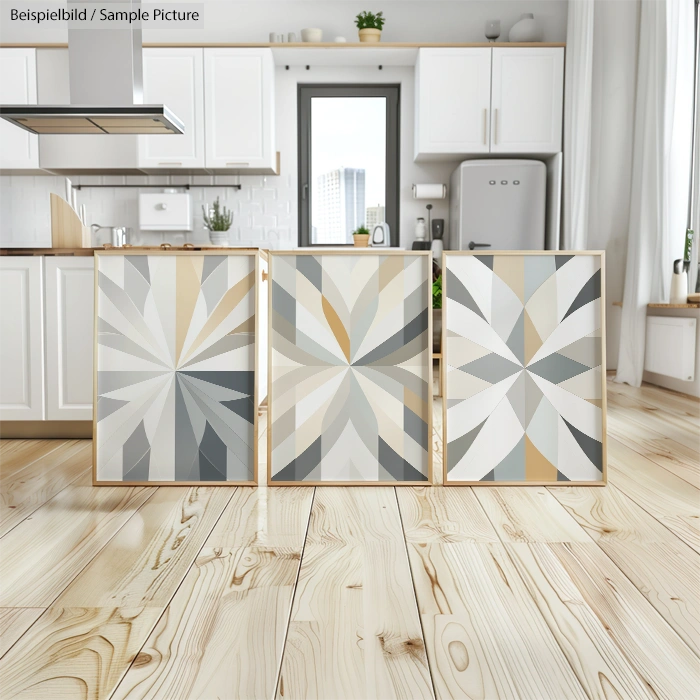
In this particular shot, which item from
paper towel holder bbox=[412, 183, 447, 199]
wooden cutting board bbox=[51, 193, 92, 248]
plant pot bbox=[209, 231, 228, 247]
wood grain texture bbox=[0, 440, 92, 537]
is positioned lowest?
wood grain texture bbox=[0, 440, 92, 537]

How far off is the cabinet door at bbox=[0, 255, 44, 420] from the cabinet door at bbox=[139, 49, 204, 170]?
2.09 metres

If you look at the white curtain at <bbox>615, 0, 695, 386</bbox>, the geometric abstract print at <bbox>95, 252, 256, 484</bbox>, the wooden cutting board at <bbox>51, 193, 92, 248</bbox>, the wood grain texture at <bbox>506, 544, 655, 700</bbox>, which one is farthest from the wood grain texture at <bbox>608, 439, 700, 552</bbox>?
the wooden cutting board at <bbox>51, 193, 92, 248</bbox>

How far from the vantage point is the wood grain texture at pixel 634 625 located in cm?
103

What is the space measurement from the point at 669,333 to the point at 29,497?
11.9ft

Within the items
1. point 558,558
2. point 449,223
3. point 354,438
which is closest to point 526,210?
point 449,223

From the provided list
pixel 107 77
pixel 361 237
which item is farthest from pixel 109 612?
pixel 361 237

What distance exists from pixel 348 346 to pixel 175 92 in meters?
3.25

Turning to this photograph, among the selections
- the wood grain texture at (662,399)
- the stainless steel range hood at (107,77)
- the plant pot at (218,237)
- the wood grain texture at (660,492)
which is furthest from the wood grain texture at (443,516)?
the plant pot at (218,237)

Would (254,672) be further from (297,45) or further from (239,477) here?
(297,45)

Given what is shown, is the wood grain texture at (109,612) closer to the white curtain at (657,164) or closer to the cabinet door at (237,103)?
the cabinet door at (237,103)

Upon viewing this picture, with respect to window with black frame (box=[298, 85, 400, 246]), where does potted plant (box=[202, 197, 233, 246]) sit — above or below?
below

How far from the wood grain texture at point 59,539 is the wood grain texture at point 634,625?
109cm

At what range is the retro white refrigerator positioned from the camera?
4.53m

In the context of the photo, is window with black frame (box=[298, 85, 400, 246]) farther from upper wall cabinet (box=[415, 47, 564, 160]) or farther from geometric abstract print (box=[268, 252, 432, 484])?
geometric abstract print (box=[268, 252, 432, 484])
